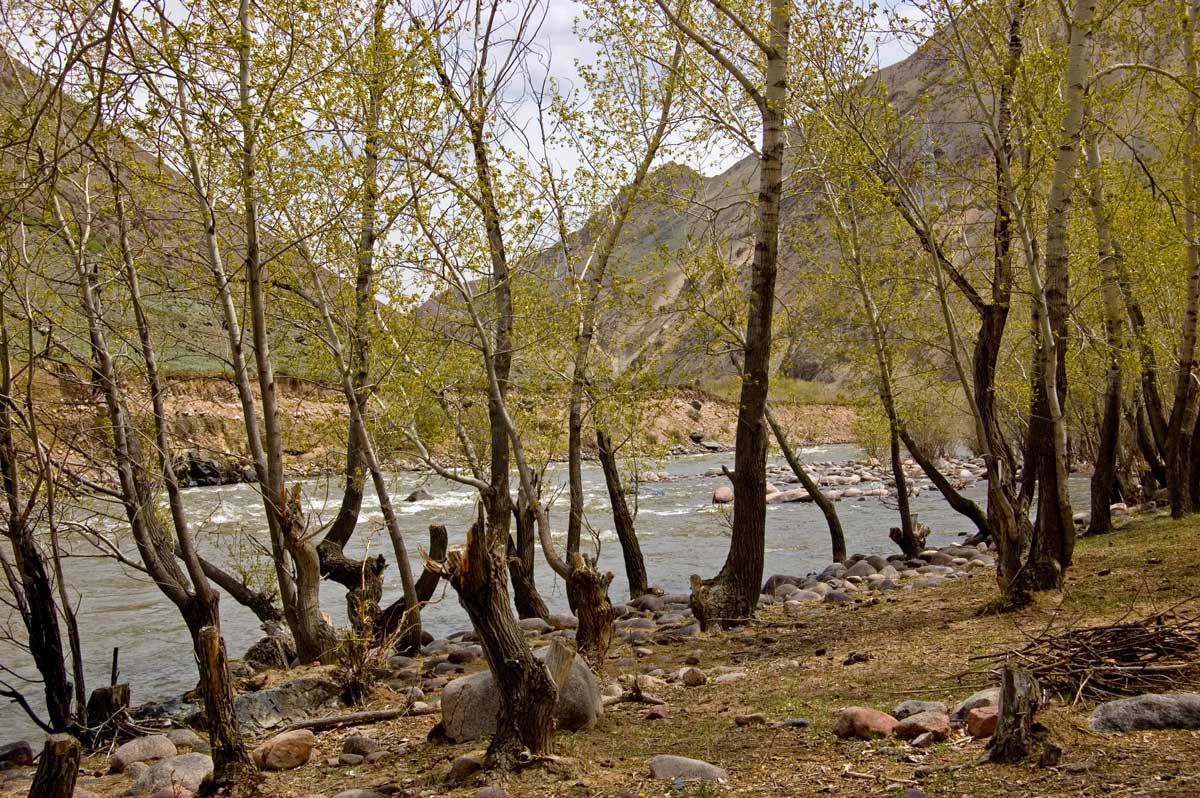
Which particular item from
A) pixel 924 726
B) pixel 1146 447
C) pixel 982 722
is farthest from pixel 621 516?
pixel 1146 447

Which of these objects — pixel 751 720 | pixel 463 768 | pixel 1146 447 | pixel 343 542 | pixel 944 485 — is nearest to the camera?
pixel 463 768

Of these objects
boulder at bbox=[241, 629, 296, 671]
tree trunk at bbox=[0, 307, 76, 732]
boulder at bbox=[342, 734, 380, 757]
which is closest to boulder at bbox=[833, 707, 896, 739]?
boulder at bbox=[342, 734, 380, 757]

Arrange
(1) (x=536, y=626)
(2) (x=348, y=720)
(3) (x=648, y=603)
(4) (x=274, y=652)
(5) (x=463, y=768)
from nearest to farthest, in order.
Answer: (5) (x=463, y=768) → (2) (x=348, y=720) → (4) (x=274, y=652) → (1) (x=536, y=626) → (3) (x=648, y=603)

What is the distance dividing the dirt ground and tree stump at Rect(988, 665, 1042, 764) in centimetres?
9

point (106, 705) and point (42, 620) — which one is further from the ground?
point (42, 620)

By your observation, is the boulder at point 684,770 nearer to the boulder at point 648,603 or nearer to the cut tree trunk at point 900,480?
the boulder at point 648,603

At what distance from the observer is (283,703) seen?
7.03 m

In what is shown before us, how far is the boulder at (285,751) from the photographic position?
5.80 m

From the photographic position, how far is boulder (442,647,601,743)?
5543mm

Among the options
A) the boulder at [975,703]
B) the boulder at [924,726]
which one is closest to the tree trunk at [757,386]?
the boulder at [975,703]

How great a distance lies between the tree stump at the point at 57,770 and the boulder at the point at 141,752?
2.23 meters

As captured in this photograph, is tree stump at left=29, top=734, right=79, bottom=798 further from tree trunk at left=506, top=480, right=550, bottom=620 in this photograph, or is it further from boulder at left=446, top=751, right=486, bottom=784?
tree trunk at left=506, top=480, right=550, bottom=620

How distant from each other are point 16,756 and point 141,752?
1.18 m

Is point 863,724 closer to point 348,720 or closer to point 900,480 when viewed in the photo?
point 348,720
